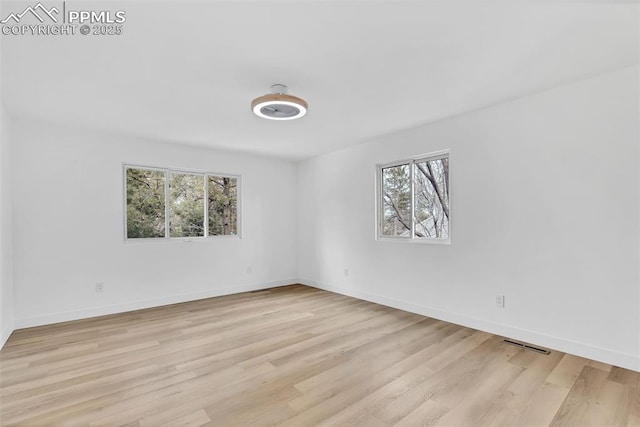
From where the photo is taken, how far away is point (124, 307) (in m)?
4.12

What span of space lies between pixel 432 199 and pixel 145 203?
4.03 meters

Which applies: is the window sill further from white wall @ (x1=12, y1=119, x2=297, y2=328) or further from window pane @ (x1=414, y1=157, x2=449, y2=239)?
white wall @ (x1=12, y1=119, x2=297, y2=328)


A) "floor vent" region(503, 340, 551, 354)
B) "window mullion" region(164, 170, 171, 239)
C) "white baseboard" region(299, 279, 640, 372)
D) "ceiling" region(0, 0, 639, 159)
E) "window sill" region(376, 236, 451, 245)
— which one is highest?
"ceiling" region(0, 0, 639, 159)

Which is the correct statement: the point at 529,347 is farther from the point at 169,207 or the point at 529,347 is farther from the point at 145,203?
the point at 145,203

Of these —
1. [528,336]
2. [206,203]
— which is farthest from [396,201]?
[206,203]

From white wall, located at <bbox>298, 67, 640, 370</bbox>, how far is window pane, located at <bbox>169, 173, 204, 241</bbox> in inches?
120

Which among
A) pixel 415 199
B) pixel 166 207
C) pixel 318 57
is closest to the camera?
pixel 318 57

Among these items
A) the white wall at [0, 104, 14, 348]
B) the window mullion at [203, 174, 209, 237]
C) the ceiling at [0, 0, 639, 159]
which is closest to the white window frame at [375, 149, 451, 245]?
the ceiling at [0, 0, 639, 159]

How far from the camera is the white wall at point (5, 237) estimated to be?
9.93 ft

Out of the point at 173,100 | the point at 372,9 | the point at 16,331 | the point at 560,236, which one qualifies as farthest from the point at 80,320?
the point at 560,236

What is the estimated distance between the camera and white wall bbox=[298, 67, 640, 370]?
249 cm

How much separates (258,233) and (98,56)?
369 centimetres

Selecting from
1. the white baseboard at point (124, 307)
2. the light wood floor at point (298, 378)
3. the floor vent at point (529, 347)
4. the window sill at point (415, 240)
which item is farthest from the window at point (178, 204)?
the floor vent at point (529, 347)

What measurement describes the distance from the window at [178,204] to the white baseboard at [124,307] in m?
0.92
